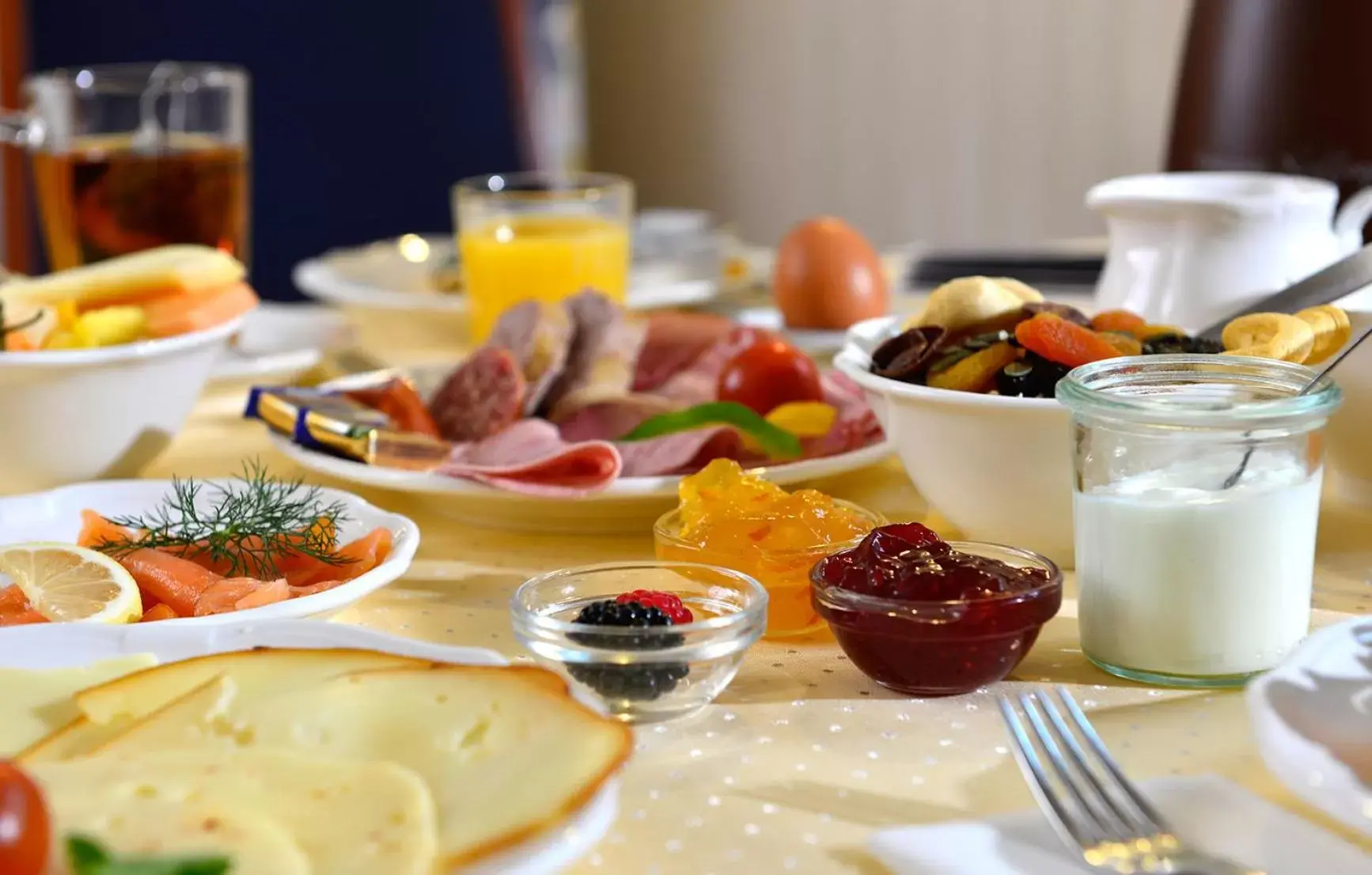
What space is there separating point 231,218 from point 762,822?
1.47 meters

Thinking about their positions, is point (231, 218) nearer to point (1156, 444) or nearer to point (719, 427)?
point (719, 427)

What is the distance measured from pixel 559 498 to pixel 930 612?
450mm

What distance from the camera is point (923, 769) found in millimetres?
881

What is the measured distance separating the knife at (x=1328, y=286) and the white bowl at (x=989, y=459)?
0.21 meters

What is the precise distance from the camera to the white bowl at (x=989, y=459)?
1.15 metres

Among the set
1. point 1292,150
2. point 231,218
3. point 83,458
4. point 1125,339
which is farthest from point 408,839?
point 1292,150

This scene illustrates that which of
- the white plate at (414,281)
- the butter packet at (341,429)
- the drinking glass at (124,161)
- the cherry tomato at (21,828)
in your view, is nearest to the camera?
the cherry tomato at (21,828)

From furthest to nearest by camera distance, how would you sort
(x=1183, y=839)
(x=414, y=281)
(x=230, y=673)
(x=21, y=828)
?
(x=414, y=281) → (x=230, y=673) → (x=1183, y=839) → (x=21, y=828)

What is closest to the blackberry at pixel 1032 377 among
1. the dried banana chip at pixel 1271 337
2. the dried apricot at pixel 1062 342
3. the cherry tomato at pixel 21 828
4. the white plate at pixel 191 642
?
the dried apricot at pixel 1062 342

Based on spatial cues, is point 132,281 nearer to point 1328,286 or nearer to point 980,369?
point 980,369

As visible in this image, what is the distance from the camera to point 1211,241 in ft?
4.68

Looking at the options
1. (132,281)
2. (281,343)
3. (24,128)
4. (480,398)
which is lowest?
(281,343)

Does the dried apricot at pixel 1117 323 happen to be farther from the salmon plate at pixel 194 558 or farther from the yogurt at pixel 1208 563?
the salmon plate at pixel 194 558

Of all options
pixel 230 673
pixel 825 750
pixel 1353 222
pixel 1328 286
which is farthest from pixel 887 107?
pixel 230 673
